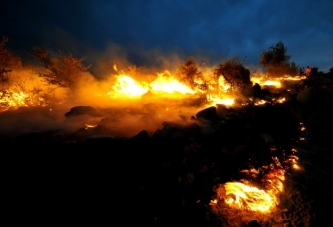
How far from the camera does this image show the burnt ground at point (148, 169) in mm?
4020

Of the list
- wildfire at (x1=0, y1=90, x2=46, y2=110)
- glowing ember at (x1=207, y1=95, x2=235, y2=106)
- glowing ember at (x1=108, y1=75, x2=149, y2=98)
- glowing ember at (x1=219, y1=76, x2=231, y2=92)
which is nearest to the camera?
glowing ember at (x1=207, y1=95, x2=235, y2=106)

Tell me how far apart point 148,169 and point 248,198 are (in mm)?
2295

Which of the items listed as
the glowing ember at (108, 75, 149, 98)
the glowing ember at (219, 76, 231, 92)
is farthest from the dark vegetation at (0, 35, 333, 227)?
the glowing ember at (108, 75, 149, 98)

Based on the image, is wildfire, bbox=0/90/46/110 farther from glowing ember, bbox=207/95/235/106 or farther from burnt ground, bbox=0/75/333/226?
glowing ember, bbox=207/95/235/106

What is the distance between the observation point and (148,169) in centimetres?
529

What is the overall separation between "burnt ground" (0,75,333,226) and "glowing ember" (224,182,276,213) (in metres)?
0.31

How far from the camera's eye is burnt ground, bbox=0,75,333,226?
4.02 metres

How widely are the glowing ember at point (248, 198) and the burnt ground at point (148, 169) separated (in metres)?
0.31

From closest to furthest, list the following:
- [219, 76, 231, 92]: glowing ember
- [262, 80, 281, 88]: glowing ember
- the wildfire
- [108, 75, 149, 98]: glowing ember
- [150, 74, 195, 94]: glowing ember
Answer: the wildfire, [219, 76, 231, 92]: glowing ember, [262, 80, 281, 88]: glowing ember, [150, 74, 195, 94]: glowing ember, [108, 75, 149, 98]: glowing ember

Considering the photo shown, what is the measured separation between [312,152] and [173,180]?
4.36 metres

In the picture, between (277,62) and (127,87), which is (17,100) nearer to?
(127,87)

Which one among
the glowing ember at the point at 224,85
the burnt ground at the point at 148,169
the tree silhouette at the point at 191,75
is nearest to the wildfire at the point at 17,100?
the burnt ground at the point at 148,169

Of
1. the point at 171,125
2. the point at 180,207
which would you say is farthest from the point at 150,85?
the point at 180,207

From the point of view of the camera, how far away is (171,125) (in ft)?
26.3
